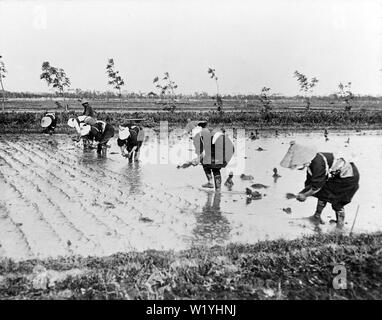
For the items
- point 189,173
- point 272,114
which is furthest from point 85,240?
point 272,114

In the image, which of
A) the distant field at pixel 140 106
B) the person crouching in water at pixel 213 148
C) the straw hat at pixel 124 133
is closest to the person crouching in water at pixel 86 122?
the straw hat at pixel 124 133

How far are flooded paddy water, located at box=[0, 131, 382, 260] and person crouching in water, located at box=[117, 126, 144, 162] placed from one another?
1.15 feet

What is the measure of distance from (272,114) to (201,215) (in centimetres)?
1823

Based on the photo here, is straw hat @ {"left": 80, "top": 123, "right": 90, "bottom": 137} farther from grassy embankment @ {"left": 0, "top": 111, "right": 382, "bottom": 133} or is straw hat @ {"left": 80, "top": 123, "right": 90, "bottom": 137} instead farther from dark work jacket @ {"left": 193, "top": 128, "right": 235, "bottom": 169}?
grassy embankment @ {"left": 0, "top": 111, "right": 382, "bottom": 133}

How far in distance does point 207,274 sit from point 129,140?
7859mm

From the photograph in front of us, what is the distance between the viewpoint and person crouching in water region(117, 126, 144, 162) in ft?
37.6

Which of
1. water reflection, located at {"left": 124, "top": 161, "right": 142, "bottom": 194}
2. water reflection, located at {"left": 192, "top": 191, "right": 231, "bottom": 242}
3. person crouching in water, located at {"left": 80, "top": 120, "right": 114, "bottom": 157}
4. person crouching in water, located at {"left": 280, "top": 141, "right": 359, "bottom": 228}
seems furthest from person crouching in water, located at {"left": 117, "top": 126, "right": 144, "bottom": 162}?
person crouching in water, located at {"left": 280, "top": 141, "right": 359, "bottom": 228}

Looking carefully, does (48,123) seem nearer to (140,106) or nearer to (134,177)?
(134,177)

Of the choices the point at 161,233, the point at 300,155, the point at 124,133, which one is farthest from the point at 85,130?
the point at 300,155

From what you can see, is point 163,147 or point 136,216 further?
point 163,147

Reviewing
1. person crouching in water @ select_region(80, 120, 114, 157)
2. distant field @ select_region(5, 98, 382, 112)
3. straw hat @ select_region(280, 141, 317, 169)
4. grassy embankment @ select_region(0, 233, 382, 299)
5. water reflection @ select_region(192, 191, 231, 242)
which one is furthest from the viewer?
distant field @ select_region(5, 98, 382, 112)

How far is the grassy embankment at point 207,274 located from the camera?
157 inches
